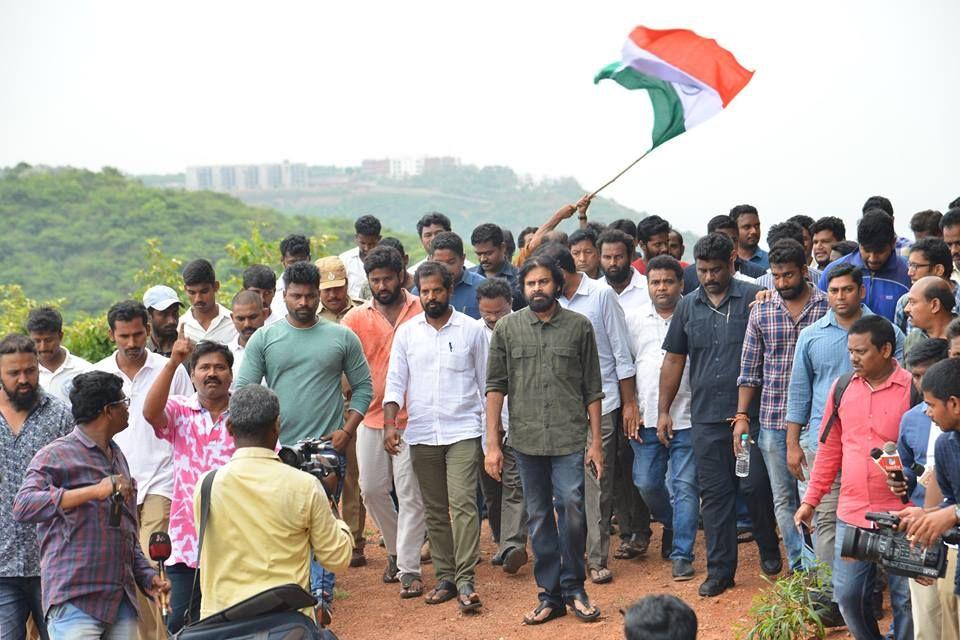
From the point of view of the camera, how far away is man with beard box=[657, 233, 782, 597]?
8.69 meters

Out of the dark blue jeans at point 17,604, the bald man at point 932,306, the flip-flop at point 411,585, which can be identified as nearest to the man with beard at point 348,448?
the flip-flop at point 411,585

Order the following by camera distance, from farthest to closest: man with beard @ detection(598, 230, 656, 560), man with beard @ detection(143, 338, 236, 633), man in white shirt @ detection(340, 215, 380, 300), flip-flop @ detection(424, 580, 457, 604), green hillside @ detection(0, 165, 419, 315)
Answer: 1. green hillside @ detection(0, 165, 419, 315)
2. man in white shirt @ detection(340, 215, 380, 300)
3. man with beard @ detection(598, 230, 656, 560)
4. flip-flop @ detection(424, 580, 457, 604)
5. man with beard @ detection(143, 338, 236, 633)

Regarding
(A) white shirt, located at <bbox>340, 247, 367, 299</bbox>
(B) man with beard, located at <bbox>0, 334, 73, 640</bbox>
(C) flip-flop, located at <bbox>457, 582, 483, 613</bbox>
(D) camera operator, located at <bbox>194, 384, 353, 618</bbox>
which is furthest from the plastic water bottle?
(A) white shirt, located at <bbox>340, 247, 367, 299</bbox>

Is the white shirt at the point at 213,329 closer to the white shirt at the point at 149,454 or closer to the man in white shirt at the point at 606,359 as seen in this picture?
the white shirt at the point at 149,454

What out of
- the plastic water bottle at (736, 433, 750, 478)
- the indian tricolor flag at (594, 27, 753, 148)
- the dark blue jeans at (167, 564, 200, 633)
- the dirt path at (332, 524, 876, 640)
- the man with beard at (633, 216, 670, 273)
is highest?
the indian tricolor flag at (594, 27, 753, 148)

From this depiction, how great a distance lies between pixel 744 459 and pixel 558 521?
1382 mm

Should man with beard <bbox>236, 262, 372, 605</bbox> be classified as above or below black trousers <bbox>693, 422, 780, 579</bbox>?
above

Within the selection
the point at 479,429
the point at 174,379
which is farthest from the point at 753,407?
the point at 174,379

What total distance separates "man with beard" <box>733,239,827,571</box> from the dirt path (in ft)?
2.17

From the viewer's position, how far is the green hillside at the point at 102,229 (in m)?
36.1

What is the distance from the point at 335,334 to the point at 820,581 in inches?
142

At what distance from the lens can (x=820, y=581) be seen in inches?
301

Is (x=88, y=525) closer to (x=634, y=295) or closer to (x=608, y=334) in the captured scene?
(x=608, y=334)

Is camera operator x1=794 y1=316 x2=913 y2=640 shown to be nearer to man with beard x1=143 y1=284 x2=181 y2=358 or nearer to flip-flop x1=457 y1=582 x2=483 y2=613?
flip-flop x1=457 y1=582 x2=483 y2=613
